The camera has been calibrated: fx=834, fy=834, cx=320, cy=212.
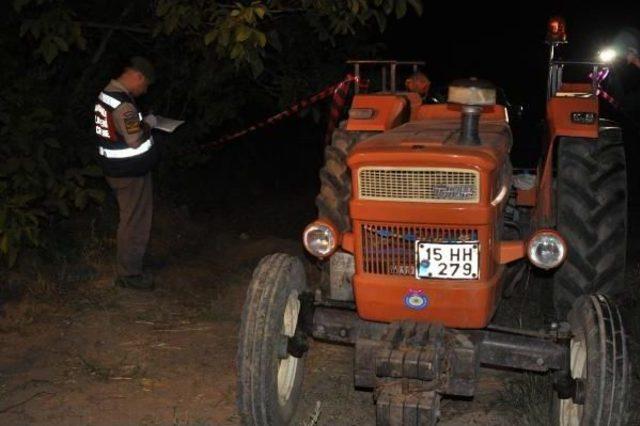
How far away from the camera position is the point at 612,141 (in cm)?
550

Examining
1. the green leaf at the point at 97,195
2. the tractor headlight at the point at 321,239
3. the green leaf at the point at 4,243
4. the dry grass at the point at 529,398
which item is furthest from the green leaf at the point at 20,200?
the dry grass at the point at 529,398

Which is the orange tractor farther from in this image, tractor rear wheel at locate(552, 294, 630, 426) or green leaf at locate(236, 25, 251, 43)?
green leaf at locate(236, 25, 251, 43)

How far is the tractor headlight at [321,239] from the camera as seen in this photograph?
448cm

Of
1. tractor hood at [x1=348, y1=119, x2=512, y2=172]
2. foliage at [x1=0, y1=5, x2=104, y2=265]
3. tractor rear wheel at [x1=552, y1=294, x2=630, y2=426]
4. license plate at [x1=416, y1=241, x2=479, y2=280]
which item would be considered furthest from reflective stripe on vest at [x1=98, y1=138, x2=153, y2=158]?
tractor rear wheel at [x1=552, y1=294, x2=630, y2=426]

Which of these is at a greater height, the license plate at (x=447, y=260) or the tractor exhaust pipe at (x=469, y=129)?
the tractor exhaust pipe at (x=469, y=129)

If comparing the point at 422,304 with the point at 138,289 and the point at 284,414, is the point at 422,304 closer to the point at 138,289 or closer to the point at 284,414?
the point at 284,414

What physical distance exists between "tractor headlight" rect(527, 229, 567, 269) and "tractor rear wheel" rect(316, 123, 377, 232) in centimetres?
143

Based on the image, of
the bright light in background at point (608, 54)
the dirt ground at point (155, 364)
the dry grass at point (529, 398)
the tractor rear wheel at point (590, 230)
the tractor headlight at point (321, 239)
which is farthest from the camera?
the bright light in background at point (608, 54)

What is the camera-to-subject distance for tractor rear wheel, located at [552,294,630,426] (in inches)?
153

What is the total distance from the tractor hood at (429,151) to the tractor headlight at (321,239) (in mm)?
380

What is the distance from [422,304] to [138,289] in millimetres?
3549

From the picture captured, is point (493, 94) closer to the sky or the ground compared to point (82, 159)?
closer to the sky

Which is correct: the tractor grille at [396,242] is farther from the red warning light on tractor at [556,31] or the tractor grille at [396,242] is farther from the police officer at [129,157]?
the police officer at [129,157]

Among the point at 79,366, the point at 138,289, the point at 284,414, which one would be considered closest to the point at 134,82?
Result: the point at 138,289
